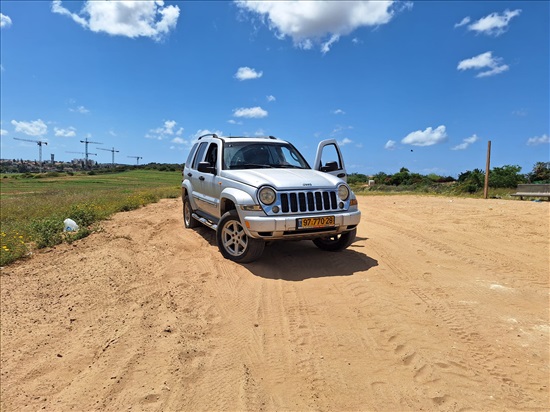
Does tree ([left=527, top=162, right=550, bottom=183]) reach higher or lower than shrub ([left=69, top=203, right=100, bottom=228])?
higher

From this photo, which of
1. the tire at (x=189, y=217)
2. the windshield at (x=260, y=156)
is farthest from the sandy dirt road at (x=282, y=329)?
the tire at (x=189, y=217)

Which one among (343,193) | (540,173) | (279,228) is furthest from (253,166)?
(540,173)

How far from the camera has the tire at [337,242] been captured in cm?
594

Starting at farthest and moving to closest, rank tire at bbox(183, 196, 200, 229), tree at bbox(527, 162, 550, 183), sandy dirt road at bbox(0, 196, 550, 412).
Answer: tree at bbox(527, 162, 550, 183)
tire at bbox(183, 196, 200, 229)
sandy dirt road at bbox(0, 196, 550, 412)

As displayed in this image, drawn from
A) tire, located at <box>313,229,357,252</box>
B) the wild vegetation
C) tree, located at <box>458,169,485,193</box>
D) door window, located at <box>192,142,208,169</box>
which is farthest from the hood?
tree, located at <box>458,169,485,193</box>

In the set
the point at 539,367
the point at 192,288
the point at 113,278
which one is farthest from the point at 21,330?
the point at 539,367

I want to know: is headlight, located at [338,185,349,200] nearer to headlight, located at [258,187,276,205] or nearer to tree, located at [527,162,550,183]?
headlight, located at [258,187,276,205]

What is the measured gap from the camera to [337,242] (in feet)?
20.1

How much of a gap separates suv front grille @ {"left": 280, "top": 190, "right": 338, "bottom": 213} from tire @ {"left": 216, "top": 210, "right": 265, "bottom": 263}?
0.67m

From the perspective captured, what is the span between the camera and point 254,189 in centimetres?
523

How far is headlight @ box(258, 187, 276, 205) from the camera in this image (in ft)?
16.9

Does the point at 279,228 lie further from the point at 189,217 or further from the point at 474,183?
the point at 474,183

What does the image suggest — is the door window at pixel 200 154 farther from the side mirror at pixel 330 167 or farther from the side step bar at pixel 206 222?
the side mirror at pixel 330 167

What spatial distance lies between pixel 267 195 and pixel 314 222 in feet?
2.48
